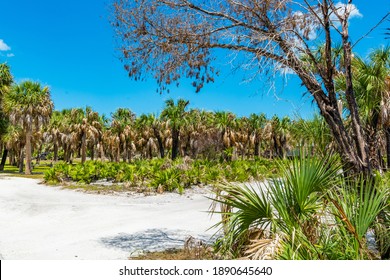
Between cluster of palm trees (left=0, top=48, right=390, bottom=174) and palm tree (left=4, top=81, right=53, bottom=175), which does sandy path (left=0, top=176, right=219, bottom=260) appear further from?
palm tree (left=4, top=81, right=53, bottom=175)

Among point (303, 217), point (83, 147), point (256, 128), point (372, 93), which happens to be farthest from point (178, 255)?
point (256, 128)

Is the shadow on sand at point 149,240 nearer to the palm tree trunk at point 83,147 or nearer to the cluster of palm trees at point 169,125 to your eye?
the cluster of palm trees at point 169,125

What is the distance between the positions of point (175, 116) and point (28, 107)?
697 inches

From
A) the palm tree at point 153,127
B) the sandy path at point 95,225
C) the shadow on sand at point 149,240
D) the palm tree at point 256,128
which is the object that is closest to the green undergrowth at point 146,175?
the sandy path at point 95,225

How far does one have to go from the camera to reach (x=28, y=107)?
38469 mm

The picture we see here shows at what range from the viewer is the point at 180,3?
8.49m

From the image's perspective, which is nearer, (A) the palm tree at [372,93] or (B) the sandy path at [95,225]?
(B) the sandy path at [95,225]

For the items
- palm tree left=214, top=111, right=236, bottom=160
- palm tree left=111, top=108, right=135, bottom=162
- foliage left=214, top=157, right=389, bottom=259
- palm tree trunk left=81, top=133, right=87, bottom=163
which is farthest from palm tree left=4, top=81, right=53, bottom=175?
foliage left=214, top=157, right=389, bottom=259

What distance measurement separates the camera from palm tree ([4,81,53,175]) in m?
38.4

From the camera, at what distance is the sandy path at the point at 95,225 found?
9.04 metres

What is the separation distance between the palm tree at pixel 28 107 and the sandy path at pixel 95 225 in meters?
20.1

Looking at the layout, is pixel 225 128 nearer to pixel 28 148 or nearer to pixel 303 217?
pixel 28 148

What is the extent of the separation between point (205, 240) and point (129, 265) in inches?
185

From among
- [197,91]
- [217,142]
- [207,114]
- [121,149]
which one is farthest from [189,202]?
[121,149]
